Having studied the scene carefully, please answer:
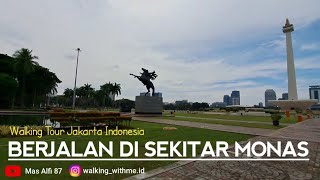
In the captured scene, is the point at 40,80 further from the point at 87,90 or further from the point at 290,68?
the point at 290,68

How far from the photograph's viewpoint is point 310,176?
670cm

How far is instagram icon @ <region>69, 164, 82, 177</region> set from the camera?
6.38m

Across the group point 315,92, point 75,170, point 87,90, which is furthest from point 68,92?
point 315,92

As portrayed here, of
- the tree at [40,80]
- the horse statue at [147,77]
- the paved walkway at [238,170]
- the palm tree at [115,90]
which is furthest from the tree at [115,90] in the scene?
the paved walkway at [238,170]

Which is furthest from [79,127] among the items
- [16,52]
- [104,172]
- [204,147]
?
[16,52]

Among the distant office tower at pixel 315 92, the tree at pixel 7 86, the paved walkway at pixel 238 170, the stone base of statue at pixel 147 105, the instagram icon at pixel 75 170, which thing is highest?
the distant office tower at pixel 315 92

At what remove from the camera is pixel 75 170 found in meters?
6.70

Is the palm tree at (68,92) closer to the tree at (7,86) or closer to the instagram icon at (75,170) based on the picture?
the tree at (7,86)

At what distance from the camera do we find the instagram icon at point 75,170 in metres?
6.38

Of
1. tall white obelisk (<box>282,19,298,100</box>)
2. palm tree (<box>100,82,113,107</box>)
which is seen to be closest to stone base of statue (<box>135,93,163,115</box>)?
palm tree (<box>100,82,113,107</box>)

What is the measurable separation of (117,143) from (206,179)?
520 cm

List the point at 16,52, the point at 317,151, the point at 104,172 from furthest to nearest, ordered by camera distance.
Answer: the point at 16,52
the point at 317,151
the point at 104,172

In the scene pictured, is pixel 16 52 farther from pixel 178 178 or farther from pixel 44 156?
pixel 178 178

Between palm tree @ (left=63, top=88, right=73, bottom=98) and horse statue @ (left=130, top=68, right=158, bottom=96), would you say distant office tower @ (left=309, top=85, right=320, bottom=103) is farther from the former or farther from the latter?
horse statue @ (left=130, top=68, right=158, bottom=96)
